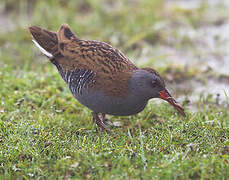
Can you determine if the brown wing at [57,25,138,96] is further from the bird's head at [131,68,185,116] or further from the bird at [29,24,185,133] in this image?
the bird's head at [131,68,185,116]

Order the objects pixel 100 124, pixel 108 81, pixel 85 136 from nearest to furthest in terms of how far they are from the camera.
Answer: pixel 85 136 < pixel 108 81 < pixel 100 124

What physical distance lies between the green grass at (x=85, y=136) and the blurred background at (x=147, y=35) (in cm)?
6

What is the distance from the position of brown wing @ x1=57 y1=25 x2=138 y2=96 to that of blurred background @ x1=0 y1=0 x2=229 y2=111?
1200 millimetres

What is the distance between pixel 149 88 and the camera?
423cm

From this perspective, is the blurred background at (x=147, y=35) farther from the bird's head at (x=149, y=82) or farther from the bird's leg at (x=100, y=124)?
the bird's leg at (x=100, y=124)

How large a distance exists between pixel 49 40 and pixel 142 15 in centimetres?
338

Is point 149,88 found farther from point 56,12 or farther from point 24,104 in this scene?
point 56,12

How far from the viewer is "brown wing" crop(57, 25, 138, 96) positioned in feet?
14.1

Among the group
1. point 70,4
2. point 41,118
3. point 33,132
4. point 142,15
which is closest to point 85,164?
point 33,132

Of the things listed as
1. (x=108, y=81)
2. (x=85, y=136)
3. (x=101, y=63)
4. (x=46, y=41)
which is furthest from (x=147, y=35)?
(x=85, y=136)

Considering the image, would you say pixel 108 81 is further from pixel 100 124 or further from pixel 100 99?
pixel 100 124

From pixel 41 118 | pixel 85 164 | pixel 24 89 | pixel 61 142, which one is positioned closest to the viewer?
pixel 85 164

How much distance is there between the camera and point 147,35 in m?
7.43

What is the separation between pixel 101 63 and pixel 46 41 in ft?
3.31
